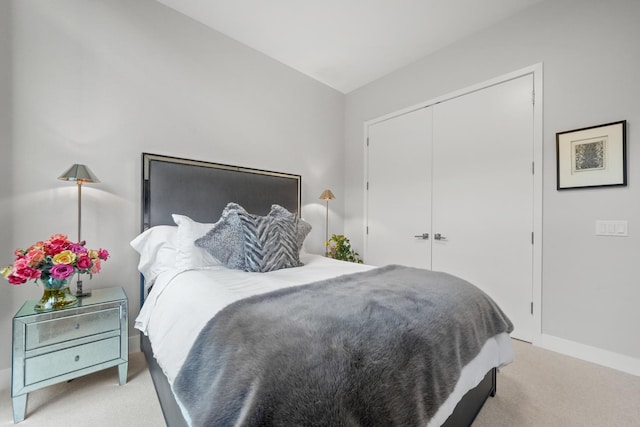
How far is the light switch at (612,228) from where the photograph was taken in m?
1.96

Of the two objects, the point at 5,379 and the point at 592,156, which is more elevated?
the point at 592,156

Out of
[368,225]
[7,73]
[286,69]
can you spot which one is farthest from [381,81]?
[7,73]

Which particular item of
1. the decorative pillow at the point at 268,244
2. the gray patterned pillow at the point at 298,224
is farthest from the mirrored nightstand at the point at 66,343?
the gray patterned pillow at the point at 298,224

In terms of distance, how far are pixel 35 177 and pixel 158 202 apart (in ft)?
2.46

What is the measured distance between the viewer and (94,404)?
5.10ft

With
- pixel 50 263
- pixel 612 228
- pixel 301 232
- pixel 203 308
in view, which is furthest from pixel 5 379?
pixel 612 228

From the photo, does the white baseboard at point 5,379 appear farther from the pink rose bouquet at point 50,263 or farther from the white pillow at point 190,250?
the white pillow at point 190,250

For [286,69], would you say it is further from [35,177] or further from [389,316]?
[389,316]

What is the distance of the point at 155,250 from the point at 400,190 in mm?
2751

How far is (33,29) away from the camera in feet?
5.90

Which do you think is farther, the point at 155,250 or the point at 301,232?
the point at 301,232

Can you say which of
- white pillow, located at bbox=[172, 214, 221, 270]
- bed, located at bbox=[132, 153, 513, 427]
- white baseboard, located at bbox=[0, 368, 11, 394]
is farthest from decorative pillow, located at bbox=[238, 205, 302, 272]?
white baseboard, located at bbox=[0, 368, 11, 394]

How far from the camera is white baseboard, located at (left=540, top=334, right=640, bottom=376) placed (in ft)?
6.27

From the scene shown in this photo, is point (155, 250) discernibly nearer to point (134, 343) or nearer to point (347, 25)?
point (134, 343)
